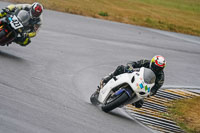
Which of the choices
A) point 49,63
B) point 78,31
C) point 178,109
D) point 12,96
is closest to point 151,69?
point 178,109

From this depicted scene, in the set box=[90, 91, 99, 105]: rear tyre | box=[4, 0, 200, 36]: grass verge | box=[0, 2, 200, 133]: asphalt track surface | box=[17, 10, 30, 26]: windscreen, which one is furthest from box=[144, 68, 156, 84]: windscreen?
box=[4, 0, 200, 36]: grass verge

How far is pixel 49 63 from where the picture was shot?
12109mm

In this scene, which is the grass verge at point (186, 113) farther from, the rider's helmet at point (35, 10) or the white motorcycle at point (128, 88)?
the rider's helmet at point (35, 10)

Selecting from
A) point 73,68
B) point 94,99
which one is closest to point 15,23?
point 73,68

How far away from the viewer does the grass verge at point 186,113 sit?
924 centimetres

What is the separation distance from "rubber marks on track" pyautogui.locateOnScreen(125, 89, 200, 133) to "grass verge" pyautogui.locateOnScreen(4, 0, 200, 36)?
14080 mm

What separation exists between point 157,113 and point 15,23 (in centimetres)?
463

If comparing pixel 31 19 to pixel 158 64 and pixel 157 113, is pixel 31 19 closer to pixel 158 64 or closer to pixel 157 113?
pixel 157 113

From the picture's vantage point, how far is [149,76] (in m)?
8.39

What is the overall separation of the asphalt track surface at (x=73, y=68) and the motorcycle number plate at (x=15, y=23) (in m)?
0.90

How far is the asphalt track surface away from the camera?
23.1ft

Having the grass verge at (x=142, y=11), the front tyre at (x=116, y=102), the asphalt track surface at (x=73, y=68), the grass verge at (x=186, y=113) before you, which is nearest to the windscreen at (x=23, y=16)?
the asphalt track surface at (x=73, y=68)

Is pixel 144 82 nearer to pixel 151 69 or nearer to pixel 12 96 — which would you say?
pixel 151 69

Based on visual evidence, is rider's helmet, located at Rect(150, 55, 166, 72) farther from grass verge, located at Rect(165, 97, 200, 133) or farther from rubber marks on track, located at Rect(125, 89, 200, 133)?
grass verge, located at Rect(165, 97, 200, 133)
